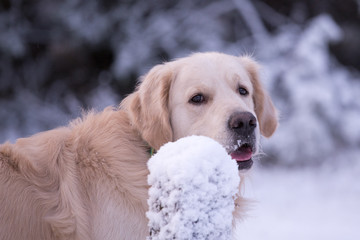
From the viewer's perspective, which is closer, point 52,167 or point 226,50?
point 52,167

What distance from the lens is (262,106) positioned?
316 centimetres

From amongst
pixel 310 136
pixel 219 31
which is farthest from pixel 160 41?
pixel 310 136

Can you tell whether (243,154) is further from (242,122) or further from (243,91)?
(243,91)

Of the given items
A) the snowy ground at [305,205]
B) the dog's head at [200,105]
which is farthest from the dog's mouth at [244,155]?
the snowy ground at [305,205]

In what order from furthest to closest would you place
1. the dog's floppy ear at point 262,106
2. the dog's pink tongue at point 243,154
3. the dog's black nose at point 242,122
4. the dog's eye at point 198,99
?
1. the dog's floppy ear at point 262,106
2. the dog's eye at point 198,99
3. the dog's pink tongue at point 243,154
4. the dog's black nose at point 242,122

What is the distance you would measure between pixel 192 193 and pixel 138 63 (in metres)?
6.83

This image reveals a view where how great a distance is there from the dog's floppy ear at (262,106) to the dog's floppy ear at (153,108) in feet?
2.29

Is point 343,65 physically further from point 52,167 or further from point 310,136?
point 52,167

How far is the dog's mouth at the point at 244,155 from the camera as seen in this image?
99.3 inches

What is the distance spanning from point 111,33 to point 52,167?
5.89m

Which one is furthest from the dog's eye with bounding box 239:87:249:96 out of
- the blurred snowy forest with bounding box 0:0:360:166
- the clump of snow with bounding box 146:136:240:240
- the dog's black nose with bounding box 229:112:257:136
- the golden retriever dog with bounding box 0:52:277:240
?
the blurred snowy forest with bounding box 0:0:360:166

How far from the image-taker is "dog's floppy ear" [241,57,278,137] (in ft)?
10.4

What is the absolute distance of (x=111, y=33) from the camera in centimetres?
787

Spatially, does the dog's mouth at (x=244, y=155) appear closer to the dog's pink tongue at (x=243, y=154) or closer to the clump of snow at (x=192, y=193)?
the dog's pink tongue at (x=243, y=154)
